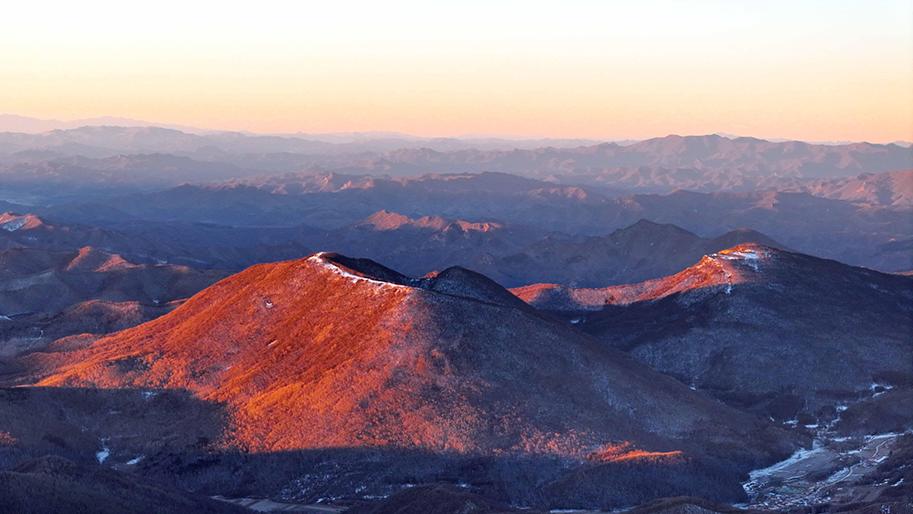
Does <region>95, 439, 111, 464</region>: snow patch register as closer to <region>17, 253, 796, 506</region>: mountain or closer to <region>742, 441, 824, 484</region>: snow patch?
<region>17, 253, 796, 506</region>: mountain

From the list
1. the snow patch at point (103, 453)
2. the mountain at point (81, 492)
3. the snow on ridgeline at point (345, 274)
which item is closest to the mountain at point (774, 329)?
the snow on ridgeline at point (345, 274)

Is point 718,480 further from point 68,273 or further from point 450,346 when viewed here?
point 68,273

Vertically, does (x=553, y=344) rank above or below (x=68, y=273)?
above

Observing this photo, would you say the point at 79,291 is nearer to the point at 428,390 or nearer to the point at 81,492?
the point at 428,390

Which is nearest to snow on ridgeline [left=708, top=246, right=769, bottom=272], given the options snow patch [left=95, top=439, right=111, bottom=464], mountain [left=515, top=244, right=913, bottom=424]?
mountain [left=515, top=244, right=913, bottom=424]

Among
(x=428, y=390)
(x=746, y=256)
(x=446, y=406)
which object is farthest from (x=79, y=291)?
(x=446, y=406)

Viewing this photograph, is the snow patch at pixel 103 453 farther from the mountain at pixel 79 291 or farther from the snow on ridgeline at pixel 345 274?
the mountain at pixel 79 291

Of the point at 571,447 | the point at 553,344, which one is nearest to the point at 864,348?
the point at 553,344
